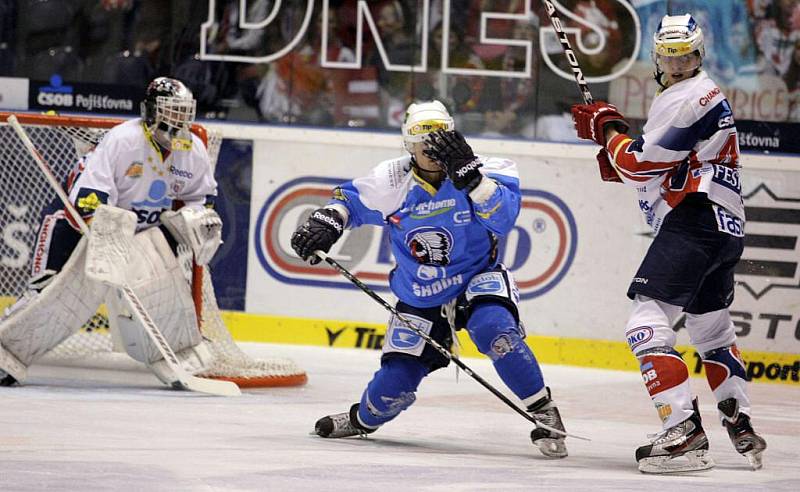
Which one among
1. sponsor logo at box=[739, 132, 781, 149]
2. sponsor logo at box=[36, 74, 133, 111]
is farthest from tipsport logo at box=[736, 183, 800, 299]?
sponsor logo at box=[36, 74, 133, 111]

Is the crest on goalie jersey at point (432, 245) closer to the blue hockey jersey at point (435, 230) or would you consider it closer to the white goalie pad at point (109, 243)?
the blue hockey jersey at point (435, 230)

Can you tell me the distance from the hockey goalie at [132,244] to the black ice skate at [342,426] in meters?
1.18

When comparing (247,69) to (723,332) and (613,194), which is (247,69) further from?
(723,332)

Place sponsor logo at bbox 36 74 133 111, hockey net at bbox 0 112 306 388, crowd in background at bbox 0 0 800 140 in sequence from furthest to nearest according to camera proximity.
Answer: sponsor logo at bbox 36 74 133 111, crowd in background at bbox 0 0 800 140, hockey net at bbox 0 112 306 388

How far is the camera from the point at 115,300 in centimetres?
545

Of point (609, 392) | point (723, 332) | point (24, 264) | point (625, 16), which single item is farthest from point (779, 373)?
point (24, 264)

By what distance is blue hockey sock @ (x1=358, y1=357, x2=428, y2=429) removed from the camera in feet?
14.0

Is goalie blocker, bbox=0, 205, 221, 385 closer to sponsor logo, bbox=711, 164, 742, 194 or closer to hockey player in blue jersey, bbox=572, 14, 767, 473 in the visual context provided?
hockey player in blue jersey, bbox=572, 14, 767, 473

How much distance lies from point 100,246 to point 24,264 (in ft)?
4.74

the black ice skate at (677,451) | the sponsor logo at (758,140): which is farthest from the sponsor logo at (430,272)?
the sponsor logo at (758,140)

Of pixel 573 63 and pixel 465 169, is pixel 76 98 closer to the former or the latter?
pixel 573 63

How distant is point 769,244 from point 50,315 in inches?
123

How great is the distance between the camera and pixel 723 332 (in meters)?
4.21

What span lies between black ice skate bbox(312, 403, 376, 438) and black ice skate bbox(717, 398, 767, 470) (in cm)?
102
